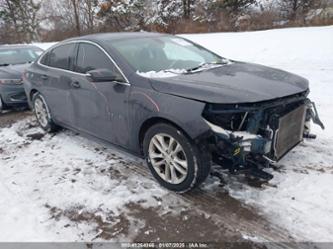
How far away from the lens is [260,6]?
16.7 m

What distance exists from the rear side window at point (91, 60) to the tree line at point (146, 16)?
1094 cm

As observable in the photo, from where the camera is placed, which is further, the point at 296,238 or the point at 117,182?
the point at 117,182

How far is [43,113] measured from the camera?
5.41 metres

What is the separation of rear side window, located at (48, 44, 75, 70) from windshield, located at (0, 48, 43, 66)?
3.19 metres

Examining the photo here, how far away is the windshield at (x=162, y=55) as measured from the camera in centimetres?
367

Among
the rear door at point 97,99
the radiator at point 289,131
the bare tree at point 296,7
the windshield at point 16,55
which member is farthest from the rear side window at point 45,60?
the bare tree at point 296,7

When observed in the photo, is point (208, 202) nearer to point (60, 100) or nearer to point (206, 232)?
point (206, 232)

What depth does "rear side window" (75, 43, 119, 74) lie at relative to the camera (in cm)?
377

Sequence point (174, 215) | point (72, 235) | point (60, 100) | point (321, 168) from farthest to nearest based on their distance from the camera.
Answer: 1. point (60, 100)
2. point (321, 168)
3. point (174, 215)
4. point (72, 235)

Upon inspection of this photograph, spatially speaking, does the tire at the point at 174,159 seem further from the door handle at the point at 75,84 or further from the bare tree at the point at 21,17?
the bare tree at the point at 21,17

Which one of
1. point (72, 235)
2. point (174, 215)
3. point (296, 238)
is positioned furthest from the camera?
point (174, 215)

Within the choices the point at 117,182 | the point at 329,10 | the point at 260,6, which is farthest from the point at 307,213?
the point at 260,6

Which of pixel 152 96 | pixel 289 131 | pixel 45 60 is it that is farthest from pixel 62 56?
pixel 289 131

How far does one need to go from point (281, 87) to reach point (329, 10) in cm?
1219
